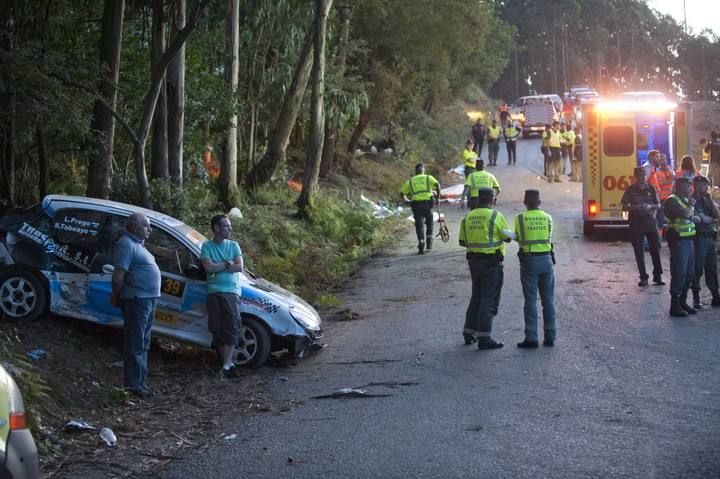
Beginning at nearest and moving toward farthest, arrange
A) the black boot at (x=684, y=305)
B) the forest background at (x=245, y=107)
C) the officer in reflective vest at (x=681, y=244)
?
the officer in reflective vest at (x=681, y=244) < the black boot at (x=684, y=305) < the forest background at (x=245, y=107)

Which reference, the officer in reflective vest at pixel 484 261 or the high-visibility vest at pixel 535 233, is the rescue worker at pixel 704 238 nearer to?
the high-visibility vest at pixel 535 233

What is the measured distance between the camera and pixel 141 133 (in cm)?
1445

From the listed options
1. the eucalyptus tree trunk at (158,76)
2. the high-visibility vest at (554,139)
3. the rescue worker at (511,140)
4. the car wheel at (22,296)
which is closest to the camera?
the car wheel at (22,296)

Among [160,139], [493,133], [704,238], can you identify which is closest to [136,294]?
[704,238]

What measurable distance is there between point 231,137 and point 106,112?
6477 mm

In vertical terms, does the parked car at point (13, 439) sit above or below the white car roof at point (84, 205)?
below

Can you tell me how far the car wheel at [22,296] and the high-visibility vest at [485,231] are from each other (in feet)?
15.3

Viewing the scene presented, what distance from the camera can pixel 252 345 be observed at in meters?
11.2

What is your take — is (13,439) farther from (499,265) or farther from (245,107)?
(245,107)

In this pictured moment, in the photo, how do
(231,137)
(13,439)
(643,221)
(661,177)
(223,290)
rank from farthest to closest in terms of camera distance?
(231,137), (661,177), (643,221), (223,290), (13,439)

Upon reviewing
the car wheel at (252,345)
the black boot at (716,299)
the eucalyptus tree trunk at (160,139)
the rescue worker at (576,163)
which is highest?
the eucalyptus tree trunk at (160,139)

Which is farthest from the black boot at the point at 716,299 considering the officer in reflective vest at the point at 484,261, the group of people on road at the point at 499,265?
the officer in reflective vest at the point at 484,261

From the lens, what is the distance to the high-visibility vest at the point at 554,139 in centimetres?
3347

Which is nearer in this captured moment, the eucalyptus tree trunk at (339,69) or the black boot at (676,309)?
the black boot at (676,309)
